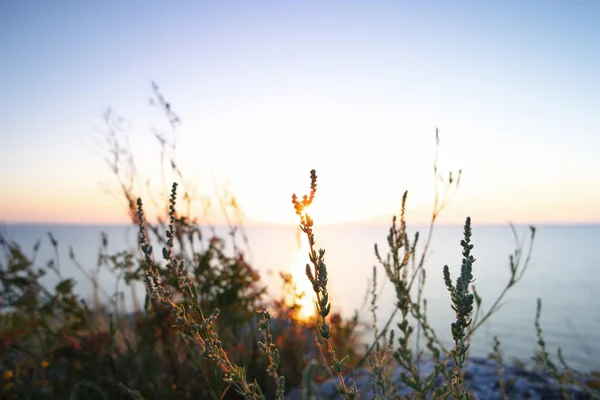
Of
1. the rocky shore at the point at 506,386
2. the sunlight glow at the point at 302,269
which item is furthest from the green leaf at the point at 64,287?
the rocky shore at the point at 506,386

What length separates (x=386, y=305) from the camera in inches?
1128

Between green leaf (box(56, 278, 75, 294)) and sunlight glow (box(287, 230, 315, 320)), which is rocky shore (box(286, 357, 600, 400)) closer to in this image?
sunlight glow (box(287, 230, 315, 320))

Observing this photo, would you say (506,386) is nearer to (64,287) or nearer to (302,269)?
(302,269)

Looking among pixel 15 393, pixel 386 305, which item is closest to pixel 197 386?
pixel 15 393

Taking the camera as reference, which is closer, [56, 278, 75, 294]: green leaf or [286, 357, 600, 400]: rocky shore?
[56, 278, 75, 294]: green leaf

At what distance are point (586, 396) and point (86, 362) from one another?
476 centimetres

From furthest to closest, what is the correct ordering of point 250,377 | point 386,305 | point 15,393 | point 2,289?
point 386,305 < point 2,289 < point 250,377 < point 15,393

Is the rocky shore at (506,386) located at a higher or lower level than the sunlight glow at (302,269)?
lower

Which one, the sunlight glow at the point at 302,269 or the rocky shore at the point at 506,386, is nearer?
the sunlight glow at the point at 302,269

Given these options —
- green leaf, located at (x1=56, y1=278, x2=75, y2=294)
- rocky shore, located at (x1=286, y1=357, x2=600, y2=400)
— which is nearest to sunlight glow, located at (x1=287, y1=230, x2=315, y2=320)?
rocky shore, located at (x1=286, y1=357, x2=600, y2=400)

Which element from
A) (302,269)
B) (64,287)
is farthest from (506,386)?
(64,287)

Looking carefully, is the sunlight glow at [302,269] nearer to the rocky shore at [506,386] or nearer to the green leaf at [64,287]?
the rocky shore at [506,386]

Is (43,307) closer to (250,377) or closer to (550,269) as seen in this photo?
(250,377)

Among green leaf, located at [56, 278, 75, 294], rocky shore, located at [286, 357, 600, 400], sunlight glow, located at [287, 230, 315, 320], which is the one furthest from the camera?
rocky shore, located at [286, 357, 600, 400]
